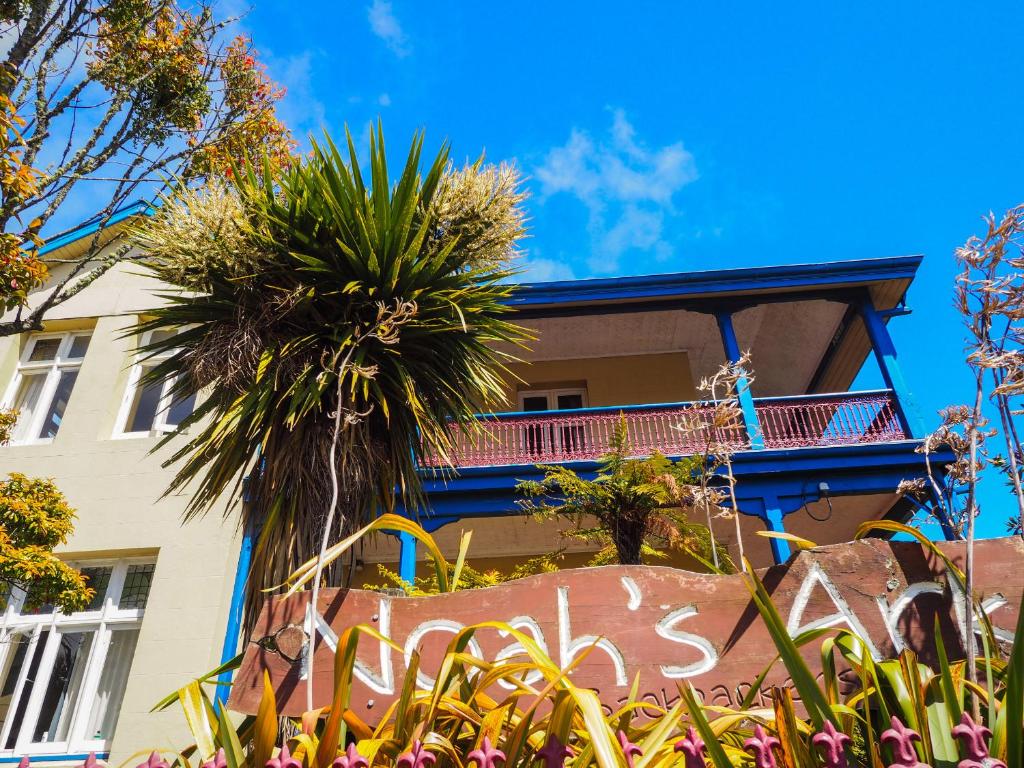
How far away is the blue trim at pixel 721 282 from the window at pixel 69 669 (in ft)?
20.5

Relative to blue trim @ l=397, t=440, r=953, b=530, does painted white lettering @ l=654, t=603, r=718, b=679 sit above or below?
below

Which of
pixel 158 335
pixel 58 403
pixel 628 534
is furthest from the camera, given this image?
pixel 158 335

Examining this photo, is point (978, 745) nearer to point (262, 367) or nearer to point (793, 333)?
point (262, 367)

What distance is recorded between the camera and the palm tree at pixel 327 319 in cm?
340

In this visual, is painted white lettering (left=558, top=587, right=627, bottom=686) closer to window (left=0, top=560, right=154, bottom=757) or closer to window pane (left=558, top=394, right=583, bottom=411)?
window (left=0, top=560, right=154, bottom=757)

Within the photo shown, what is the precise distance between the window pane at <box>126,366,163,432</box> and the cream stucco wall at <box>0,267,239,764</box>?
0.23m

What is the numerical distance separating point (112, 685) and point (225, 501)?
7.70 feet

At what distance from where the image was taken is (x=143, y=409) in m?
10.1

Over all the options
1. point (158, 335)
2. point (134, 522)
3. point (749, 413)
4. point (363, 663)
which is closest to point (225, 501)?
point (134, 522)

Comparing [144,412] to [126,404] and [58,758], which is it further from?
[58,758]

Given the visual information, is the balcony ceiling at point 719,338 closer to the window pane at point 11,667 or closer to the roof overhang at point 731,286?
the roof overhang at point 731,286

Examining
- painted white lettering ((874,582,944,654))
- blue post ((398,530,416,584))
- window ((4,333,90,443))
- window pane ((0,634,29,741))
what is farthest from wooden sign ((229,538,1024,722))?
window ((4,333,90,443))

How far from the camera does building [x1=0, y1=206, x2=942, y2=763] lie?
307 inches

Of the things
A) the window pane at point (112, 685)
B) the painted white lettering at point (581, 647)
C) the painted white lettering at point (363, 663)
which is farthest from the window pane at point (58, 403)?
the painted white lettering at point (581, 647)
